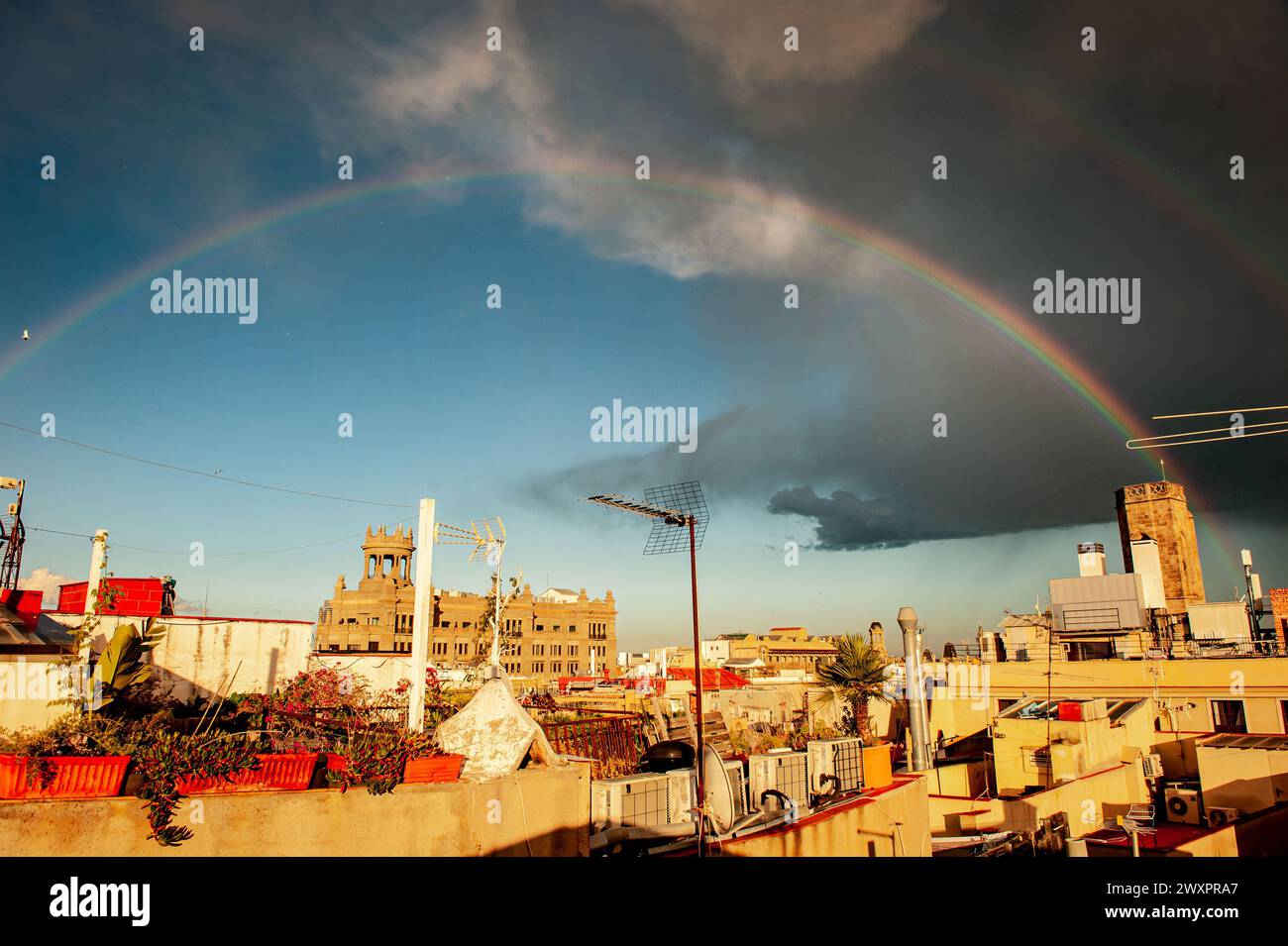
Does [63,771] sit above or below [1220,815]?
above

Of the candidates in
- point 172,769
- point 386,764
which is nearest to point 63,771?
point 172,769

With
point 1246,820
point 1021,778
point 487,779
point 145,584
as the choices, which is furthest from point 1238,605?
point 145,584

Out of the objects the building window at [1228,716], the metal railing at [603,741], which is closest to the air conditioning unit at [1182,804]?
the building window at [1228,716]

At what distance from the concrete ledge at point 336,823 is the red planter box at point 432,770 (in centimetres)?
15

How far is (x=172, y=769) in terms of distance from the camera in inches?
326

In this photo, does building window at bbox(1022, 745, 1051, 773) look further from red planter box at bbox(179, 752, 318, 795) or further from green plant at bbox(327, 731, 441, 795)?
red planter box at bbox(179, 752, 318, 795)

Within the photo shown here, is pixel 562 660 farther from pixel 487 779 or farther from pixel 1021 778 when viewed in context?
pixel 487 779

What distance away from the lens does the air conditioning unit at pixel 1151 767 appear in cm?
2661

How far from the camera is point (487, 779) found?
32.9 feet

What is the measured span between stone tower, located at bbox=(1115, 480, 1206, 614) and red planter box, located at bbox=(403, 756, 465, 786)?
266ft

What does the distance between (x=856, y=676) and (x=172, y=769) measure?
24938 millimetres

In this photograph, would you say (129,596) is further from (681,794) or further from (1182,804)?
(1182,804)

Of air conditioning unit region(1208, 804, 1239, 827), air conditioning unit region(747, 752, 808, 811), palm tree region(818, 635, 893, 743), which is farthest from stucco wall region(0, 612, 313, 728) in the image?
air conditioning unit region(1208, 804, 1239, 827)

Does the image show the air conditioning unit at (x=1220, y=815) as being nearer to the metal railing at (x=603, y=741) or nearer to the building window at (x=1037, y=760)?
the building window at (x=1037, y=760)
